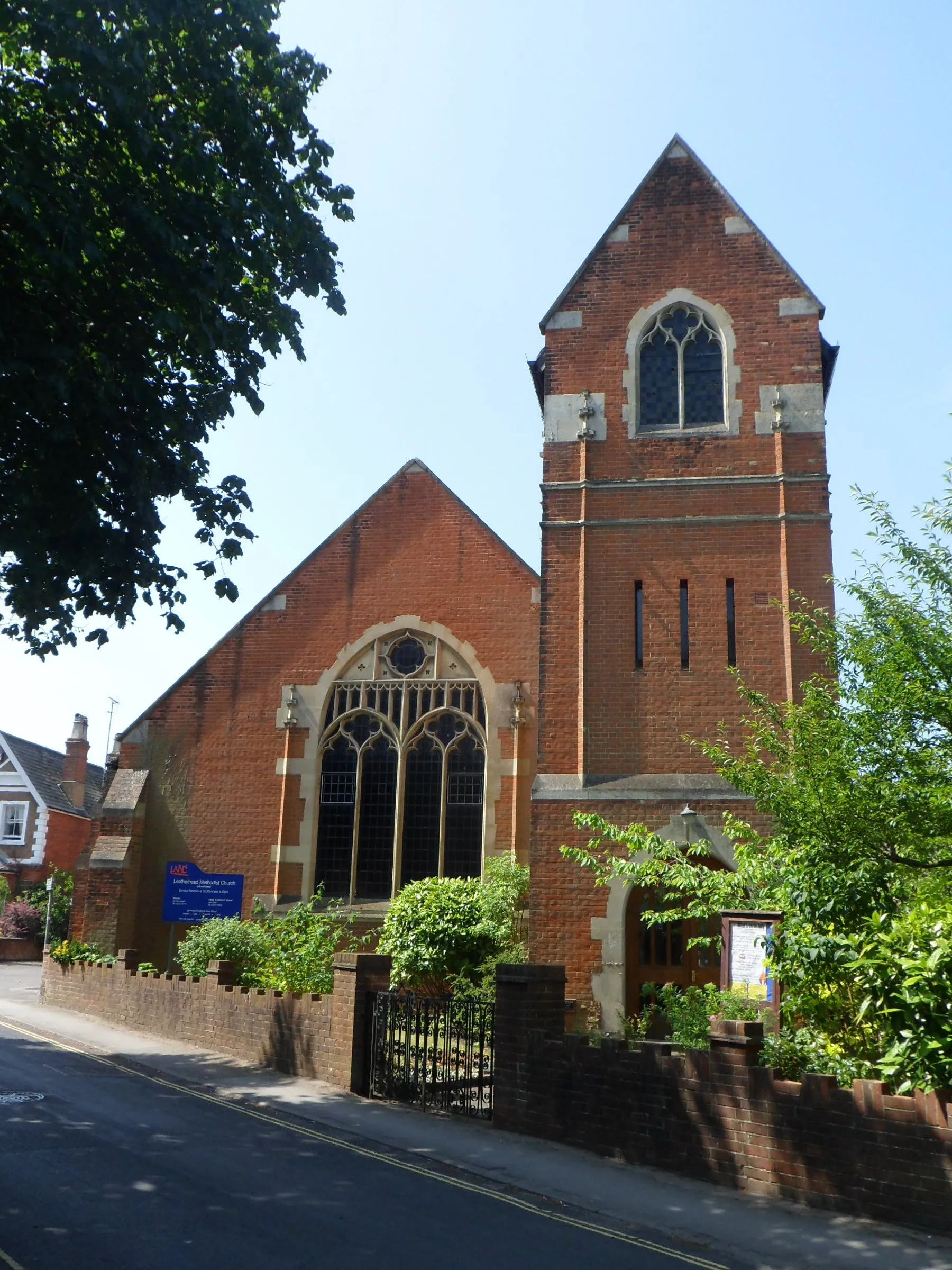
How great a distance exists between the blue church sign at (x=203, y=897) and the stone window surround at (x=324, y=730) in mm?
985

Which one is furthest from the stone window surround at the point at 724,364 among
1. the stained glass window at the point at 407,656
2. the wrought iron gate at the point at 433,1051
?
the wrought iron gate at the point at 433,1051

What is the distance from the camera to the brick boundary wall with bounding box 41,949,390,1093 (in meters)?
12.9

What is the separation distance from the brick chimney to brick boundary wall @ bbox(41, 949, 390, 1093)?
27979 mm

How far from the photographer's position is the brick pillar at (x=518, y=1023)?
34.6 ft

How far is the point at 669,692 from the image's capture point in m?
16.0

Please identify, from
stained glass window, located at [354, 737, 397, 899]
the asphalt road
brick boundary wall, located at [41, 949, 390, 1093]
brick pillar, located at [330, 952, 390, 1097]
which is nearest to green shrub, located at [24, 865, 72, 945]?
brick boundary wall, located at [41, 949, 390, 1093]

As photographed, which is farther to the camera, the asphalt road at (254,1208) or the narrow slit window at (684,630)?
the narrow slit window at (684,630)

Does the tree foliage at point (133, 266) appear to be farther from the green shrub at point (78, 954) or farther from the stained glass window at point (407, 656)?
the green shrub at point (78, 954)

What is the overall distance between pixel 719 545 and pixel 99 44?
11.0 m

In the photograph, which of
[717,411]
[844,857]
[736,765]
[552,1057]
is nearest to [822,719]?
[736,765]

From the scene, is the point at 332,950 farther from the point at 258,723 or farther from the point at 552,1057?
the point at 552,1057

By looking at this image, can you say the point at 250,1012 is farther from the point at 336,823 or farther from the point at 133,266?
the point at 133,266

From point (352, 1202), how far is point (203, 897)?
13259 millimetres

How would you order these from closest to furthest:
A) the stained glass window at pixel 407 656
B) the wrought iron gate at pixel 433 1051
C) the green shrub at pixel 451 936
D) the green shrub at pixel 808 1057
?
the green shrub at pixel 808 1057 < the wrought iron gate at pixel 433 1051 < the green shrub at pixel 451 936 < the stained glass window at pixel 407 656
